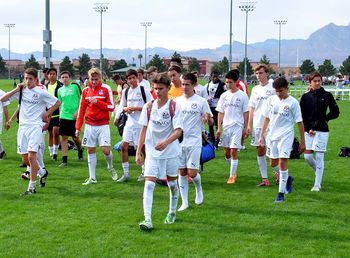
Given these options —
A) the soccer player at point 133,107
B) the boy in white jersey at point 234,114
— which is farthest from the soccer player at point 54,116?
the boy in white jersey at point 234,114

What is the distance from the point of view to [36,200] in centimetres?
884

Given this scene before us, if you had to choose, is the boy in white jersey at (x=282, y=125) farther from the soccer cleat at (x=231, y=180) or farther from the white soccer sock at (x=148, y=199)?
the white soccer sock at (x=148, y=199)

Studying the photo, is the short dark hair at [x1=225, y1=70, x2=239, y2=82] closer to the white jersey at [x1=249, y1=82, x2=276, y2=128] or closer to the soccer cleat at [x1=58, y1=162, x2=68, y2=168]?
the white jersey at [x1=249, y1=82, x2=276, y2=128]

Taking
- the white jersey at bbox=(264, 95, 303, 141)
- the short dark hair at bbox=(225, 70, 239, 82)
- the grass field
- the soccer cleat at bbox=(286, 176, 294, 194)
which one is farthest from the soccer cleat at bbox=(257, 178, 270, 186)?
the short dark hair at bbox=(225, 70, 239, 82)

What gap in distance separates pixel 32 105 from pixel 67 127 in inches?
125

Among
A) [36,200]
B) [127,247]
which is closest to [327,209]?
[127,247]

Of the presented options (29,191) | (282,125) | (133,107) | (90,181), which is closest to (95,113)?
(133,107)

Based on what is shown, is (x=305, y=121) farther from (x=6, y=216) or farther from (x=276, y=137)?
(x=6, y=216)

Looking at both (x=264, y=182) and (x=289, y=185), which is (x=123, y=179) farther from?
(x=289, y=185)

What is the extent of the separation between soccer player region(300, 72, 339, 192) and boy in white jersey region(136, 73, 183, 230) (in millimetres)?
3114

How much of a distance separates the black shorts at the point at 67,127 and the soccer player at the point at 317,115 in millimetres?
5319

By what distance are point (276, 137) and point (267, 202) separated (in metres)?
1.04

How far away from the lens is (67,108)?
40.0 feet

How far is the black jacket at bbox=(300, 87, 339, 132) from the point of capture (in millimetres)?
9281
